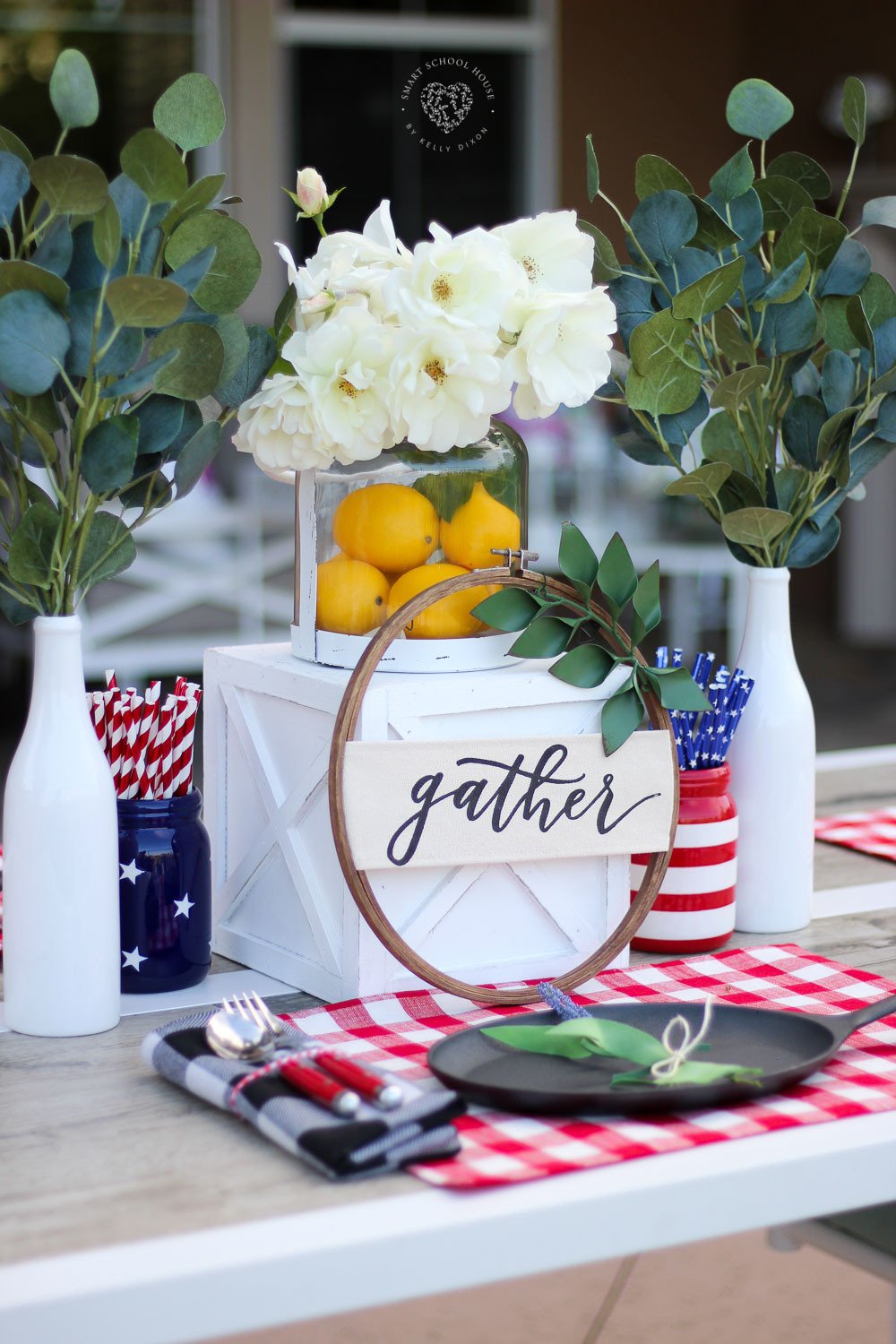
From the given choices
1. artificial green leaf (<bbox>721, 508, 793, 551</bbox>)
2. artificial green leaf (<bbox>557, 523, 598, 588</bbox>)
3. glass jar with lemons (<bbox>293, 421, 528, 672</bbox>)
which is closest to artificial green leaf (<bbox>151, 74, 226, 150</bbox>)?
glass jar with lemons (<bbox>293, 421, 528, 672</bbox>)

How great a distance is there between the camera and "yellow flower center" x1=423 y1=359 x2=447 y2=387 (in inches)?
36.7

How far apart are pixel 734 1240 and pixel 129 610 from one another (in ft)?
9.44

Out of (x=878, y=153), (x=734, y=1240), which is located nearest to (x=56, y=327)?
(x=734, y=1240)

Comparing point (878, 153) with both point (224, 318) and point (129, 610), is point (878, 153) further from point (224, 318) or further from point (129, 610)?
point (224, 318)

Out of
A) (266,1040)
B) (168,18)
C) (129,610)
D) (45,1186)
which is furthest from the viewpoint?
(168,18)

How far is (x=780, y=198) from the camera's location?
116 cm

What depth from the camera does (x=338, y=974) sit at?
0.98 metres

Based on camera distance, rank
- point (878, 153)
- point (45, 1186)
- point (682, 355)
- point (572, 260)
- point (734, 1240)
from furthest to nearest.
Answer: point (878, 153)
point (734, 1240)
point (682, 355)
point (572, 260)
point (45, 1186)

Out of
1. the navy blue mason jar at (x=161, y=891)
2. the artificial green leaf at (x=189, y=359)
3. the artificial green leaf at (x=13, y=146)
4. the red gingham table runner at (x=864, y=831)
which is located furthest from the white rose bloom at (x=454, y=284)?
the red gingham table runner at (x=864, y=831)

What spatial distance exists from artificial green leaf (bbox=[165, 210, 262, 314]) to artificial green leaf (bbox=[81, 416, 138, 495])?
9cm

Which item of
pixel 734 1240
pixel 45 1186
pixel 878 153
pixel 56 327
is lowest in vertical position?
pixel 734 1240

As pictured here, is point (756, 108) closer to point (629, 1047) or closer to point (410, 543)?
point (410, 543)

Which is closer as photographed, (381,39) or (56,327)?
(56,327)
